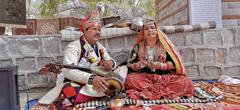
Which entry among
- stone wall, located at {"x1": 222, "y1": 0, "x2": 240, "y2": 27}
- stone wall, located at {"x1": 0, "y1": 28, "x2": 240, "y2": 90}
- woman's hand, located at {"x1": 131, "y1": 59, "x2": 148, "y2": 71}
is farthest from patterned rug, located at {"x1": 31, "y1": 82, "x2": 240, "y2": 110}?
stone wall, located at {"x1": 222, "y1": 0, "x2": 240, "y2": 27}

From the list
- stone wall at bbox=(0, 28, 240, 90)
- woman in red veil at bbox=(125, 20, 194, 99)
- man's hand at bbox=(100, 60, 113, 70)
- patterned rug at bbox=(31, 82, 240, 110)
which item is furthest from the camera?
stone wall at bbox=(0, 28, 240, 90)

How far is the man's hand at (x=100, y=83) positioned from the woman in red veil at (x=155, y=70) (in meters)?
0.37

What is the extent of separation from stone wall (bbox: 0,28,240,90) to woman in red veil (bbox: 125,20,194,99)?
3.36 feet

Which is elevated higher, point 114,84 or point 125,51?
point 125,51

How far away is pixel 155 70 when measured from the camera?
4164 mm

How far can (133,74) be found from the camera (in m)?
4.12

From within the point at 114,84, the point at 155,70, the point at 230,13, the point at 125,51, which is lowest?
the point at 114,84

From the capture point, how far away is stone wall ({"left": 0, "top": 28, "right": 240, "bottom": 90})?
5.17 meters

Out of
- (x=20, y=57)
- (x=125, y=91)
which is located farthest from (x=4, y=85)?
(x=20, y=57)

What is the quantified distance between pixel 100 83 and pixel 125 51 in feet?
6.28

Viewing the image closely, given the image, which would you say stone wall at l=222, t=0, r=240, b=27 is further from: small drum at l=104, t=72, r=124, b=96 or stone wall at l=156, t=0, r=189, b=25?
small drum at l=104, t=72, r=124, b=96

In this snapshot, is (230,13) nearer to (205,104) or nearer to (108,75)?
(205,104)

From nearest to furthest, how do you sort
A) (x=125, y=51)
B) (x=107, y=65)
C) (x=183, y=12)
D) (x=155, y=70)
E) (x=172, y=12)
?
(x=107, y=65), (x=155, y=70), (x=125, y=51), (x=183, y=12), (x=172, y=12)

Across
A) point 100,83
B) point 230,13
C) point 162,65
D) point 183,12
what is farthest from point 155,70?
point 183,12
